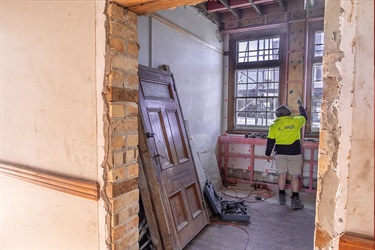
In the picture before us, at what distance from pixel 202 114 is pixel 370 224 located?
3856mm

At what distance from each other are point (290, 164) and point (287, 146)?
1.04ft

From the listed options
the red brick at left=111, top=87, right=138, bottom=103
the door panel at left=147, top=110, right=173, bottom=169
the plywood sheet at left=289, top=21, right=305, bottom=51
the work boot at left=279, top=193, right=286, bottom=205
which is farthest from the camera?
the plywood sheet at left=289, top=21, right=305, bottom=51

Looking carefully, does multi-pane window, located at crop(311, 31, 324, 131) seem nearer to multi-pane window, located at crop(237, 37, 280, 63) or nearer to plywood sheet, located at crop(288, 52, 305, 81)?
plywood sheet, located at crop(288, 52, 305, 81)

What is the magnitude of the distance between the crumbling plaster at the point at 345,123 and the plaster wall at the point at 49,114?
111 cm

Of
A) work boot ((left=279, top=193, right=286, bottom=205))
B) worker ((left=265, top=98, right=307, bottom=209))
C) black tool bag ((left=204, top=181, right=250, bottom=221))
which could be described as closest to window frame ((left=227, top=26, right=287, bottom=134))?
worker ((left=265, top=98, right=307, bottom=209))

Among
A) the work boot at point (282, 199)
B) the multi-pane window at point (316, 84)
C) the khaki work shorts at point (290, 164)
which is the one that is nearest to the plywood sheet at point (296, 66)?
the multi-pane window at point (316, 84)

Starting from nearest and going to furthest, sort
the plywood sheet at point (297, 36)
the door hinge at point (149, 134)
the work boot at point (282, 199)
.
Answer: the door hinge at point (149, 134) < the work boot at point (282, 199) < the plywood sheet at point (297, 36)

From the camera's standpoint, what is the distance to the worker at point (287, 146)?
13.1ft

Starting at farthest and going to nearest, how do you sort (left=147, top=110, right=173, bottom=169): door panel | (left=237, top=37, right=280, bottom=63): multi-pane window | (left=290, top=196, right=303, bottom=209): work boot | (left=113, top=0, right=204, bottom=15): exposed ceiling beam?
(left=237, top=37, right=280, bottom=63): multi-pane window
(left=290, top=196, right=303, bottom=209): work boot
(left=147, top=110, right=173, bottom=169): door panel
(left=113, top=0, right=204, bottom=15): exposed ceiling beam

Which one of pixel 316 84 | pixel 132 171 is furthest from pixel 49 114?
pixel 316 84

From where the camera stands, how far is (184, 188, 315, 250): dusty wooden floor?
2820 millimetres

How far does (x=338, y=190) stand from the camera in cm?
90

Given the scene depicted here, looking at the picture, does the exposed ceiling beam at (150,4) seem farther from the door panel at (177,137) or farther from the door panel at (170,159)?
the door panel at (177,137)

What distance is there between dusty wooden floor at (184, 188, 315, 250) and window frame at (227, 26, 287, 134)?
1.93 meters
